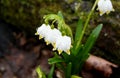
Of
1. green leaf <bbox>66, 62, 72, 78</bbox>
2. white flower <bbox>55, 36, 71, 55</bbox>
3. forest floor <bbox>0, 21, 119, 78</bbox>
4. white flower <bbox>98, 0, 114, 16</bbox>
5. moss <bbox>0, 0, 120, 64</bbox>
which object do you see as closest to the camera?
white flower <bbox>55, 36, 71, 55</bbox>

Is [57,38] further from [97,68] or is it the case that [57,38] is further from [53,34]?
[97,68]

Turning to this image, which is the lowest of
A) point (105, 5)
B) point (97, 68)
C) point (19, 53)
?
point (97, 68)

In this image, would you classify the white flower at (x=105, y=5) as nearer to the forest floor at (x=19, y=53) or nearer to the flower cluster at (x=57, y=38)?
the flower cluster at (x=57, y=38)

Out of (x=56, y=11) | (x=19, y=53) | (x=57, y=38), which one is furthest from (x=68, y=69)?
(x=19, y=53)

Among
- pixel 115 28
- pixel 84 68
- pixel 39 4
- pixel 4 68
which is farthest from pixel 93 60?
pixel 4 68

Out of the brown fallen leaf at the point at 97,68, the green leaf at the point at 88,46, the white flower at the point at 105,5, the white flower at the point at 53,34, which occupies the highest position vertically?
the white flower at the point at 105,5

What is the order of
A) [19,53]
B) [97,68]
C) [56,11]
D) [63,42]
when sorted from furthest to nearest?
[19,53] < [56,11] < [97,68] < [63,42]

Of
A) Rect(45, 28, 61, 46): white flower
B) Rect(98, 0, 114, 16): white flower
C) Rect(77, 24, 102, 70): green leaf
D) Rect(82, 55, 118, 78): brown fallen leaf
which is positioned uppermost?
Rect(98, 0, 114, 16): white flower

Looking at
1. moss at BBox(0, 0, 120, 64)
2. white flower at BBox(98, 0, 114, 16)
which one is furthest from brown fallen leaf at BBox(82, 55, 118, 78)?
white flower at BBox(98, 0, 114, 16)

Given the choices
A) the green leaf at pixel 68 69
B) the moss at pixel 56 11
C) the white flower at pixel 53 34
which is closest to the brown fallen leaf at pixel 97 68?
the moss at pixel 56 11

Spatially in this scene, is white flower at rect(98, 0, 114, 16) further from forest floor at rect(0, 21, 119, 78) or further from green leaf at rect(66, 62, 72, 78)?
forest floor at rect(0, 21, 119, 78)

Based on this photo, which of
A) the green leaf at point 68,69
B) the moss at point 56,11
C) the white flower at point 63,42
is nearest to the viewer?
the white flower at point 63,42
